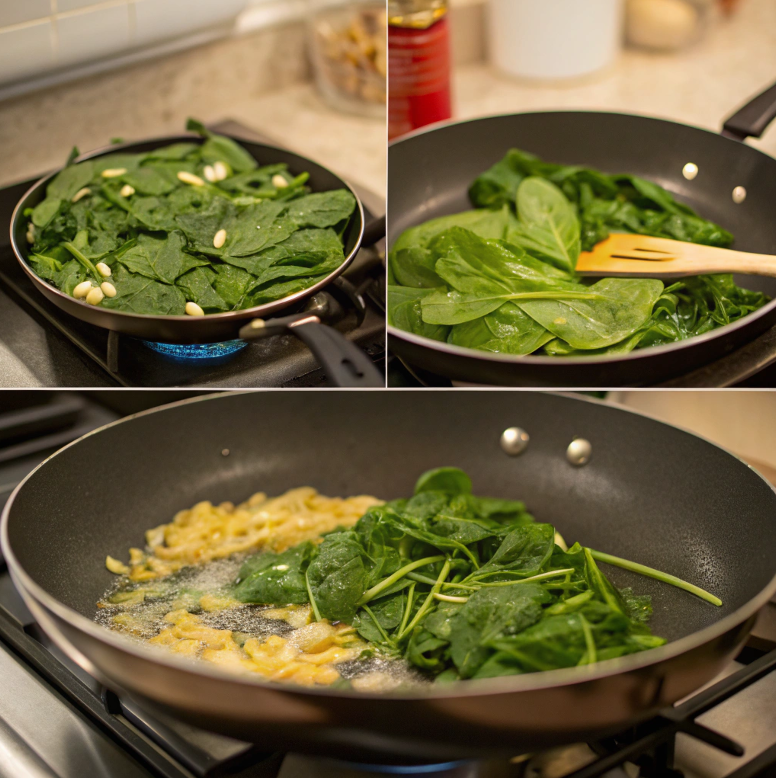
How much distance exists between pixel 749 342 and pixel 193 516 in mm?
517

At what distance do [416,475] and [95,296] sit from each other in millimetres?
374

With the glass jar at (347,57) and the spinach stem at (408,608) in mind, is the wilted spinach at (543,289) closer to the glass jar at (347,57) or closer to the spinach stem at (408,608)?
the spinach stem at (408,608)

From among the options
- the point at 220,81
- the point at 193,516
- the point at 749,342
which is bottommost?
the point at 193,516

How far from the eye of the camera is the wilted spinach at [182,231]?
65 cm

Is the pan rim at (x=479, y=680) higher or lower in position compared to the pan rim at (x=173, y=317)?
lower

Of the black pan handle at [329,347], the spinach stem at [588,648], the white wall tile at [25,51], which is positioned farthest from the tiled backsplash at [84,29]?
the spinach stem at [588,648]

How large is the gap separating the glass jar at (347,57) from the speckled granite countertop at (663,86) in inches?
6.3

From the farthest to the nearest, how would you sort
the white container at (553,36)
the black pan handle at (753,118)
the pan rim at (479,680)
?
the white container at (553,36)
the black pan handle at (753,118)
the pan rim at (479,680)

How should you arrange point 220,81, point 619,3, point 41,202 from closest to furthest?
point 41,202 < point 220,81 < point 619,3

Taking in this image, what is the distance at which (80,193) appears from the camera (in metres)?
0.74

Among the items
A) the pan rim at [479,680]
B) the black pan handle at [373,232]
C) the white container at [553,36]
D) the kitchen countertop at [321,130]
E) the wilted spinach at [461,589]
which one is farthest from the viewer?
the white container at [553,36]

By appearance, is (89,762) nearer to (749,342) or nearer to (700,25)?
(749,342)

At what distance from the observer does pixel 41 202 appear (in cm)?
73

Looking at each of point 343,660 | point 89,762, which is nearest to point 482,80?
point 343,660
